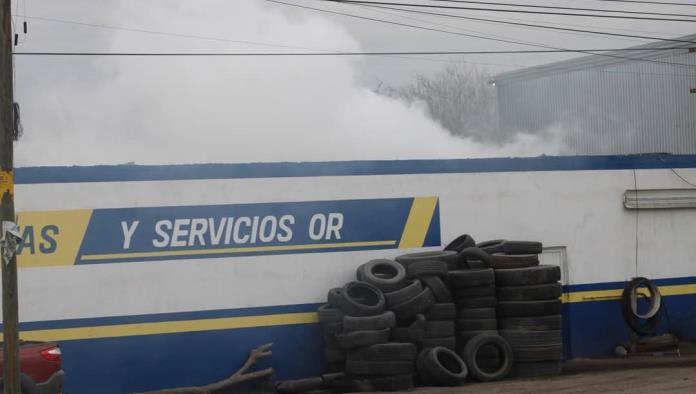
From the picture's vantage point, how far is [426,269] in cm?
1602

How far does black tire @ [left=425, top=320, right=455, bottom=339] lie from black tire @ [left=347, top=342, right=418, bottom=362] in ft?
2.19

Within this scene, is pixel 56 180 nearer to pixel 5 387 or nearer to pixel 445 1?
pixel 5 387

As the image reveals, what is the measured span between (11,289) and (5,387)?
108 centimetres

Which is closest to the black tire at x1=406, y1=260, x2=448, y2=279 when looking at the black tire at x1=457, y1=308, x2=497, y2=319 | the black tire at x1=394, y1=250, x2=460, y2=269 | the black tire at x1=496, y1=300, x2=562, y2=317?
the black tire at x1=394, y1=250, x2=460, y2=269

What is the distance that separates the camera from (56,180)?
599 inches

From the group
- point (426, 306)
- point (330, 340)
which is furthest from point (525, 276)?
point (330, 340)

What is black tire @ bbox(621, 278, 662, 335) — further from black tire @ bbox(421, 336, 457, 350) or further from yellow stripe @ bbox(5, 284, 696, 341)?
yellow stripe @ bbox(5, 284, 696, 341)

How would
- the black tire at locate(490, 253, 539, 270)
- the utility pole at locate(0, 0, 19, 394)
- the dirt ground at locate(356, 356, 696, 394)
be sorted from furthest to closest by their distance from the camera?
1. the black tire at locate(490, 253, 539, 270)
2. the dirt ground at locate(356, 356, 696, 394)
3. the utility pole at locate(0, 0, 19, 394)

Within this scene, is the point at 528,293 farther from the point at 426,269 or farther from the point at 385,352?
the point at 385,352

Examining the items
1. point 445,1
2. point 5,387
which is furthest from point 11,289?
point 445,1

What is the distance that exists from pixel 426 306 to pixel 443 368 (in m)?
1.00

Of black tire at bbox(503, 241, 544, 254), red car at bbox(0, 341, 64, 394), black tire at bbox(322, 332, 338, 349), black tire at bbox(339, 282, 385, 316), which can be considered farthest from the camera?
black tire at bbox(503, 241, 544, 254)

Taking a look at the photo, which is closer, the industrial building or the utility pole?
the utility pole

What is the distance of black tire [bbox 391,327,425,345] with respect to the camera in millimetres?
15508
